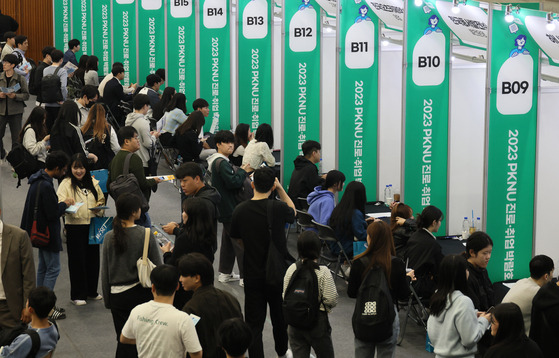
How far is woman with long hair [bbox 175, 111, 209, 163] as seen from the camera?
31.3ft

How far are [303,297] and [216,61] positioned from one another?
6877mm

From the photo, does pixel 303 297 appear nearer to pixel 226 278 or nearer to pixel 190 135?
pixel 226 278

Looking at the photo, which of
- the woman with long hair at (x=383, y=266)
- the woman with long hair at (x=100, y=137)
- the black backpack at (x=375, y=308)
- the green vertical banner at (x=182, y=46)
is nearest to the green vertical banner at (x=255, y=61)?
the green vertical banner at (x=182, y=46)

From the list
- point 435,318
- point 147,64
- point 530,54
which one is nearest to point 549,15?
point 530,54

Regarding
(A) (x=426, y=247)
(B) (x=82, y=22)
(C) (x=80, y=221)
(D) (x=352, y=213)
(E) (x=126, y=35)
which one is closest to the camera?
(A) (x=426, y=247)

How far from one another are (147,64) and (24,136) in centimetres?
599

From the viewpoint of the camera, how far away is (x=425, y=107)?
26.0ft

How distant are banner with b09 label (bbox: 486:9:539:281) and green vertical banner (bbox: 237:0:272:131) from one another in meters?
4.27

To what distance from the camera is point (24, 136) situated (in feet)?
28.6

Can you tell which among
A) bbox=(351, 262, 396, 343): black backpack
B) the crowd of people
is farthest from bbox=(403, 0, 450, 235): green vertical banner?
bbox=(351, 262, 396, 343): black backpack

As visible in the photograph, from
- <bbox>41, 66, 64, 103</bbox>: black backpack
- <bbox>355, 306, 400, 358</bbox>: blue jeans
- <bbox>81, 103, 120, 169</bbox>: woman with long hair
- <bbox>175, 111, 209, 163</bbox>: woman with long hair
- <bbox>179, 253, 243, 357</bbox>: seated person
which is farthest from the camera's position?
<bbox>41, 66, 64, 103</bbox>: black backpack

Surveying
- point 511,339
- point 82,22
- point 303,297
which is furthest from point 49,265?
point 82,22

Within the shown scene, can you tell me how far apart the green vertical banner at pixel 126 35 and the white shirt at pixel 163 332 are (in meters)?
11.4

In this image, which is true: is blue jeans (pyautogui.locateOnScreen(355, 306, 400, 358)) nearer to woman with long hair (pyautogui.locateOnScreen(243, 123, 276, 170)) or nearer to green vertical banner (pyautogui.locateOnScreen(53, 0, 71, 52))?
woman with long hair (pyautogui.locateOnScreen(243, 123, 276, 170))
